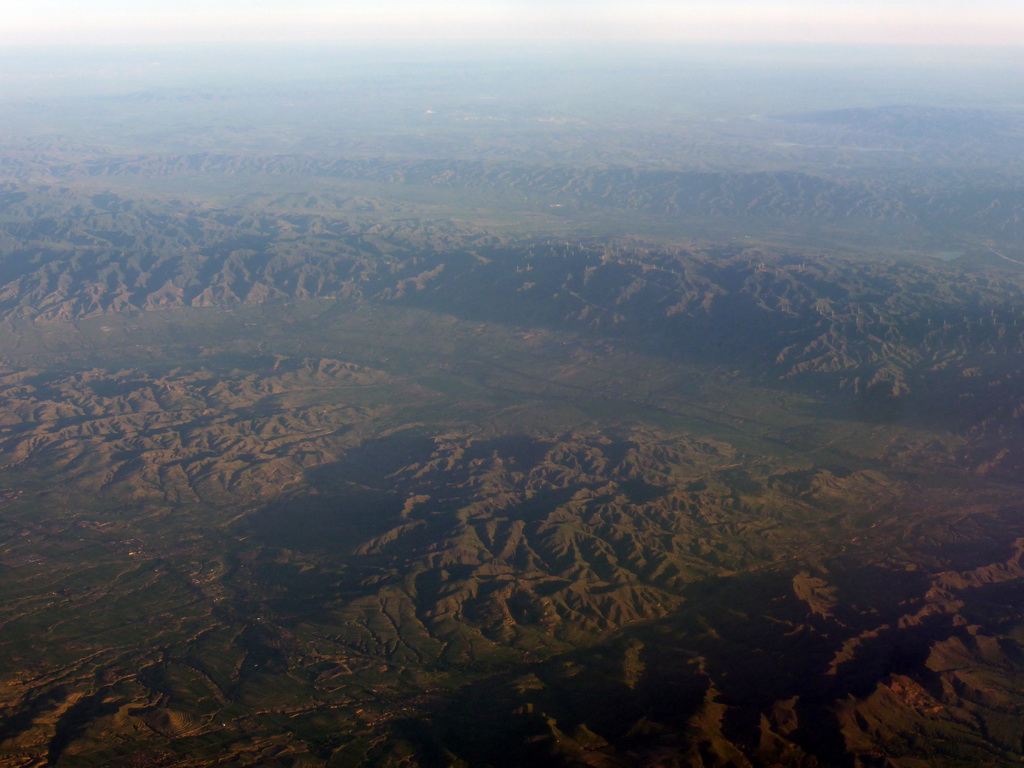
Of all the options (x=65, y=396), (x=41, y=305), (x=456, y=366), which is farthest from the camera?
(x=41, y=305)

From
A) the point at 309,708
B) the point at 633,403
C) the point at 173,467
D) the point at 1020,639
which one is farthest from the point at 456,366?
the point at 1020,639

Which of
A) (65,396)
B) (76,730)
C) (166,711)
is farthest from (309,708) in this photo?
(65,396)

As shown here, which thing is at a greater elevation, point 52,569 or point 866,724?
point 866,724

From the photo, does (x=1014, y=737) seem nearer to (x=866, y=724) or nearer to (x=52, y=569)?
(x=866, y=724)

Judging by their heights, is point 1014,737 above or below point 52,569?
above

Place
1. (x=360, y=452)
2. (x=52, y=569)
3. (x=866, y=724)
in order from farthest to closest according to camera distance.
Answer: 1. (x=360, y=452)
2. (x=52, y=569)
3. (x=866, y=724)

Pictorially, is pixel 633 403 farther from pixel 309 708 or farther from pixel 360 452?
pixel 309 708

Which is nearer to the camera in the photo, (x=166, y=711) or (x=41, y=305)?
(x=166, y=711)

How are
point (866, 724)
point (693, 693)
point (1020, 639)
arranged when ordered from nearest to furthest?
point (866, 724), point (693, 693), point (1020, 639)

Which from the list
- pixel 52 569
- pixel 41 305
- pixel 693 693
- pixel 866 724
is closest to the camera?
pixel 866 724
